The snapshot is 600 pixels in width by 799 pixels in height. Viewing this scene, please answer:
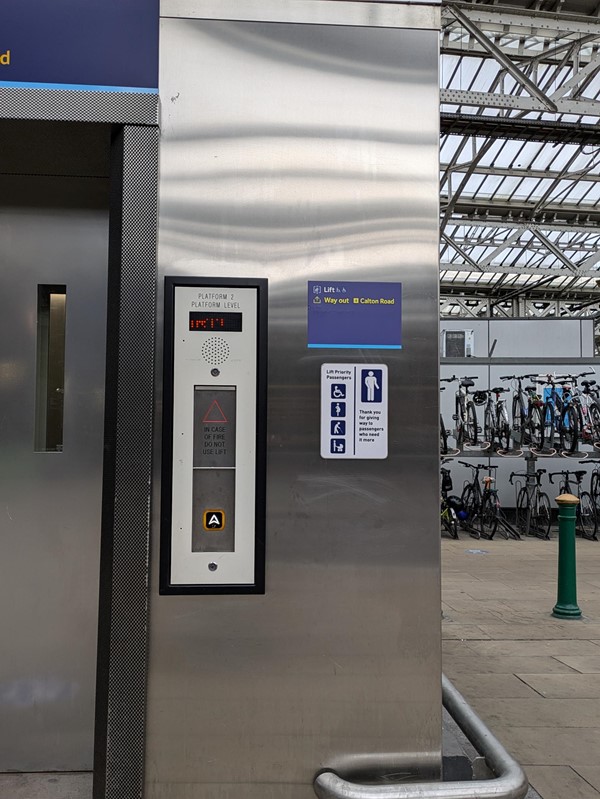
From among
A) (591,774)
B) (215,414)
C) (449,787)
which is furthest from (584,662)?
(215,414)

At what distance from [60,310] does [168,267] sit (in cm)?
102

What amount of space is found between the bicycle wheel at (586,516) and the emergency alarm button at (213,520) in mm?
11264

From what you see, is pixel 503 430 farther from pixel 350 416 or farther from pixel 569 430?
pixel 350 416

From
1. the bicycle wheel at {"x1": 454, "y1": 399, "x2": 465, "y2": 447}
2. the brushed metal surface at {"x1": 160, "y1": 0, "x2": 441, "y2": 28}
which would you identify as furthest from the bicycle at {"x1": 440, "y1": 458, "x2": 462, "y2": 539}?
the brushed metal surface at {"x1": 160, "y1": 0, "x2": 441, "y2": 28}

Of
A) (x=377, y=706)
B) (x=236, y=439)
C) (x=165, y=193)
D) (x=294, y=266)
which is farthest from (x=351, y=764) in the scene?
(x=165, y=193)

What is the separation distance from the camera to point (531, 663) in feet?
17.9

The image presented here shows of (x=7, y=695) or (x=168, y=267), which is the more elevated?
(x=168, y=267)

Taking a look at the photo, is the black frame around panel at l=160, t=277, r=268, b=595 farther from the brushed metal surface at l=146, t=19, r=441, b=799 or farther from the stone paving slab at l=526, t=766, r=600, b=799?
the stone paving slab at l=526, t=766, r=600, b=799

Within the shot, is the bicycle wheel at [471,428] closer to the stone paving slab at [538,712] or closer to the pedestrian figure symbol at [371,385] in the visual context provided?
the stone paving slab at [538,712]

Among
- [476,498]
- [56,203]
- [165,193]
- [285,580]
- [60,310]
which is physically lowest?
[476,498]

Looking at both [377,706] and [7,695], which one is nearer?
[377,706]

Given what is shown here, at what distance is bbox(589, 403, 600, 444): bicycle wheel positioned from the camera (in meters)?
12.3

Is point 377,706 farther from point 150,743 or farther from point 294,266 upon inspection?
point 294,266

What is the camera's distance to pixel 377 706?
2.46m
